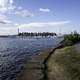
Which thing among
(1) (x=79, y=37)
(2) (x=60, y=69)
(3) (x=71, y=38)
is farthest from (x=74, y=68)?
(1) (x=79, y=37)

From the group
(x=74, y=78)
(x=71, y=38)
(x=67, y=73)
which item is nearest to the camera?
(x=74, y=78)

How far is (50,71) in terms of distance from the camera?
18.0m

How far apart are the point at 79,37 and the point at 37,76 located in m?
54.6

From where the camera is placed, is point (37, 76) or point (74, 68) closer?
point (37, 76)

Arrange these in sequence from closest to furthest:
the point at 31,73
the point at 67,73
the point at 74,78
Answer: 1. the point at 74,78
2. the point at 67,73
3. the point at 31,73

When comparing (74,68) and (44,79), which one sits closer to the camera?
(44,79)

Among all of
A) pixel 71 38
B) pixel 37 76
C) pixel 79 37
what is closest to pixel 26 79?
pixel 37 76

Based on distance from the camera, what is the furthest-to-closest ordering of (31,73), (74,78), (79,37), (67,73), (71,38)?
(79,37), (71,38), (31,73), (67,73), (74,78)

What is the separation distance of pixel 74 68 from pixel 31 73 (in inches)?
155

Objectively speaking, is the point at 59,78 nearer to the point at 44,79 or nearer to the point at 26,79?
the point at 44,79

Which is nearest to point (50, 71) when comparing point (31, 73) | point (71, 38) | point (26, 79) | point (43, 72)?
point (43, 72)

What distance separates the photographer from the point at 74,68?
703 inches

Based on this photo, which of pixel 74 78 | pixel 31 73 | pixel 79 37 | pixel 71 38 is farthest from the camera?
pixel 79 37

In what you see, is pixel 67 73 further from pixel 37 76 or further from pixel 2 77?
pixel 2 77
